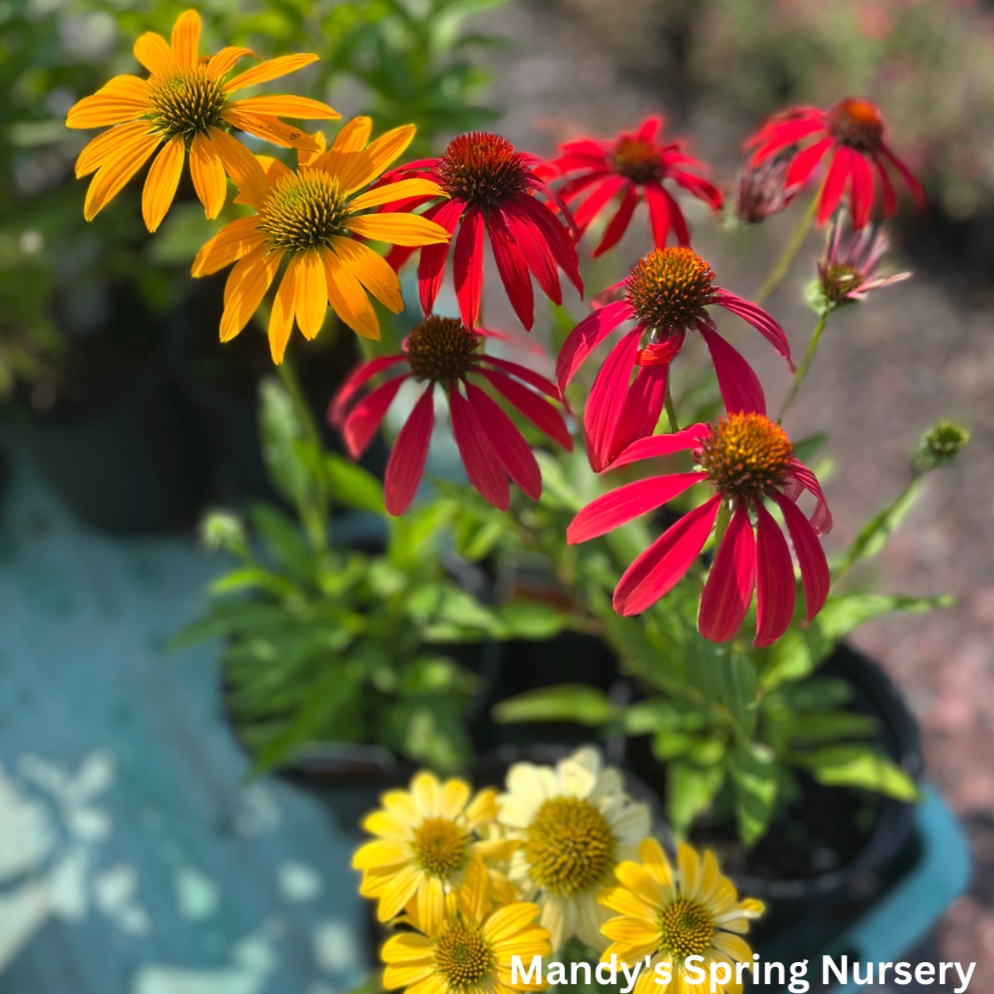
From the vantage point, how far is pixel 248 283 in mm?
530

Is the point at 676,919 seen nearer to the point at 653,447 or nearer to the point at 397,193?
the point at 653,447

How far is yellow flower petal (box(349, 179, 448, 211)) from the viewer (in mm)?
520

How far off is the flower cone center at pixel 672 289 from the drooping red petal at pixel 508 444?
0.11 meters

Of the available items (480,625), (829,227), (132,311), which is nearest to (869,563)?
(480,625)

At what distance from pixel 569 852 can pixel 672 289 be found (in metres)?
0.37

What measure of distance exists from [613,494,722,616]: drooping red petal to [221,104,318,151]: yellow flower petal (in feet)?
1.04

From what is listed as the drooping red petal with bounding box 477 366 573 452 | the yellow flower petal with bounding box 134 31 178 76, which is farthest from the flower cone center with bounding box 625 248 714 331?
the yellow flower petal with bounding box 134 31 178 76

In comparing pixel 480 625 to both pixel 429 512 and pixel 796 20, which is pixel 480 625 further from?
pixel 796 20

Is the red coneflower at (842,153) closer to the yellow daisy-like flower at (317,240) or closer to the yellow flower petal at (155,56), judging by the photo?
the yellow daisy-like flower at (317,240)

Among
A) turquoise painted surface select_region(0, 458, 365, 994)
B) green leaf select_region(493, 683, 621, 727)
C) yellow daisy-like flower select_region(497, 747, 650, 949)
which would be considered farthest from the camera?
turquoise painted surface select_region(0, 458, 365, 994)

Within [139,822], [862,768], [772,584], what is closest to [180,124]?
[772,584]

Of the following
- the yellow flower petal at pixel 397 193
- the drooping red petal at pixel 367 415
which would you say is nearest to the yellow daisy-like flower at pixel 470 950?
the drooping red petal at pixel 367 415

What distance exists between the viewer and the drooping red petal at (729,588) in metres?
0.48

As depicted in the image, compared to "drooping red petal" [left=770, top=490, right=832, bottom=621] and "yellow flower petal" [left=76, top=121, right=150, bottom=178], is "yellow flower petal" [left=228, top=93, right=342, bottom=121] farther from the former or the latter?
"drooping red petal" [left=770, top=490, right=832, bottom=621]
